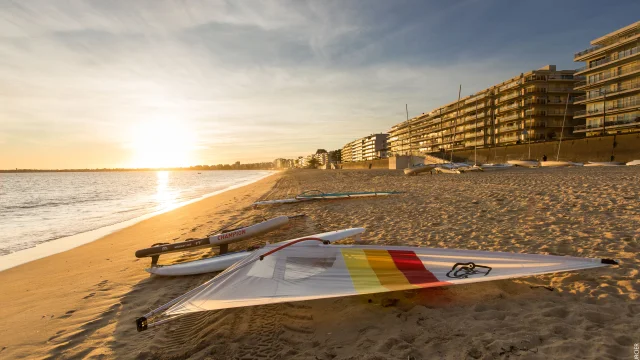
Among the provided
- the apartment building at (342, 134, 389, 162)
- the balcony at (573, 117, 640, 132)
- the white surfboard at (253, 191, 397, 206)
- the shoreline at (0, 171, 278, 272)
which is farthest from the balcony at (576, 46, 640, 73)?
the apartment building at (342, 134, 389, 162)

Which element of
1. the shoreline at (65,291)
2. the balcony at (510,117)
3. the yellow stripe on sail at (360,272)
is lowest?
the shoreline at (65,291)

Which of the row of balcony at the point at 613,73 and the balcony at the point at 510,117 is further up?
the row of balcony at the point at 613,73

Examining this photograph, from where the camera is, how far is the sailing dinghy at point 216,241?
618 cm

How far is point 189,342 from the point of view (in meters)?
3.44

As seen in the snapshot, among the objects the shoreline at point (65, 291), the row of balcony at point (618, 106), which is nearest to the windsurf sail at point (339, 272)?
the shoreline at point (65, 291)

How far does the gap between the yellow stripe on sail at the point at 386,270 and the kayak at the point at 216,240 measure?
387 centimetres

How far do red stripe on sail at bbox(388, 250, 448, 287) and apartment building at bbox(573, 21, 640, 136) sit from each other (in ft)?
162

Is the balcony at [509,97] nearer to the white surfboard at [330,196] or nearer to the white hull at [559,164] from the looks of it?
the white hull at [559,164]

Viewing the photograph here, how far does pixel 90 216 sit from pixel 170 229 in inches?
324

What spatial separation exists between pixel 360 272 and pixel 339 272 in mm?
261

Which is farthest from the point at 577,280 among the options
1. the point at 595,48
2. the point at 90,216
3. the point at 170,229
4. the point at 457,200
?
the point at 595,48

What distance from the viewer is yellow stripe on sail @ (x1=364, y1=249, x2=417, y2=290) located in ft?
11.3

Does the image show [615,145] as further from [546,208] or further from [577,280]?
[577,280]

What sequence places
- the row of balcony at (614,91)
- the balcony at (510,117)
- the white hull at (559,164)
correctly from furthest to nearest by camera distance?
the balcony at (510,117) → the row of balcony at (614,91) → the white hull at (559,164)
